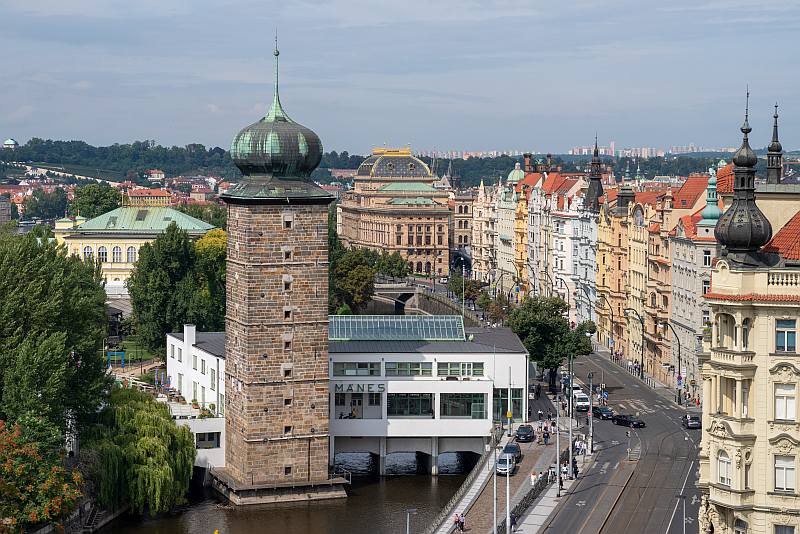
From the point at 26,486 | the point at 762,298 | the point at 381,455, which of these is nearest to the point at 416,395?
the point at 381,455

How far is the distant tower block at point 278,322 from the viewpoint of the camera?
9612cm

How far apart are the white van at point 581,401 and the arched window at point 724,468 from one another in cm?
5442

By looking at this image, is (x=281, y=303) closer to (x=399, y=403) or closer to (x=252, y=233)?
(x=252, y=233)

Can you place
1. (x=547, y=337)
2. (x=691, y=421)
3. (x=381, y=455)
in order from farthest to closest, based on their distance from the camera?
(x=547, y=337), (x=691, y=421), (x=381, y=455)

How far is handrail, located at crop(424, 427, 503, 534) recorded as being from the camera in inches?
3383

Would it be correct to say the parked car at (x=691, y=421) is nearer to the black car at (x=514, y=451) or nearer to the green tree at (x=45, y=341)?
the black car at (x=514, y=451)

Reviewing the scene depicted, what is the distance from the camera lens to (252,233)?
96.1 meters

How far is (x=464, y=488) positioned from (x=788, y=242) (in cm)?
3431

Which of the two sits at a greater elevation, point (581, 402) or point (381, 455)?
point (581, 402)

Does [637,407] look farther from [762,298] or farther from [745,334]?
[762,298]

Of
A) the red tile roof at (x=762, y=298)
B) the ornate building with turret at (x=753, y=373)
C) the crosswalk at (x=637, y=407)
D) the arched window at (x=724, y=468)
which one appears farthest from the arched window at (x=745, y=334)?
the crosswalk at (x=637, y=407)

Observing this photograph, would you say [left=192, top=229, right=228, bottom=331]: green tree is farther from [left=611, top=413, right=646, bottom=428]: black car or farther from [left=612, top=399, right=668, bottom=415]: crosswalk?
[left=611, top=413, right=646, bottom=428]: black car

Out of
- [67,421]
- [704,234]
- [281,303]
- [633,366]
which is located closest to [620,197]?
[633,366]

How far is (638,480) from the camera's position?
95438 mm
